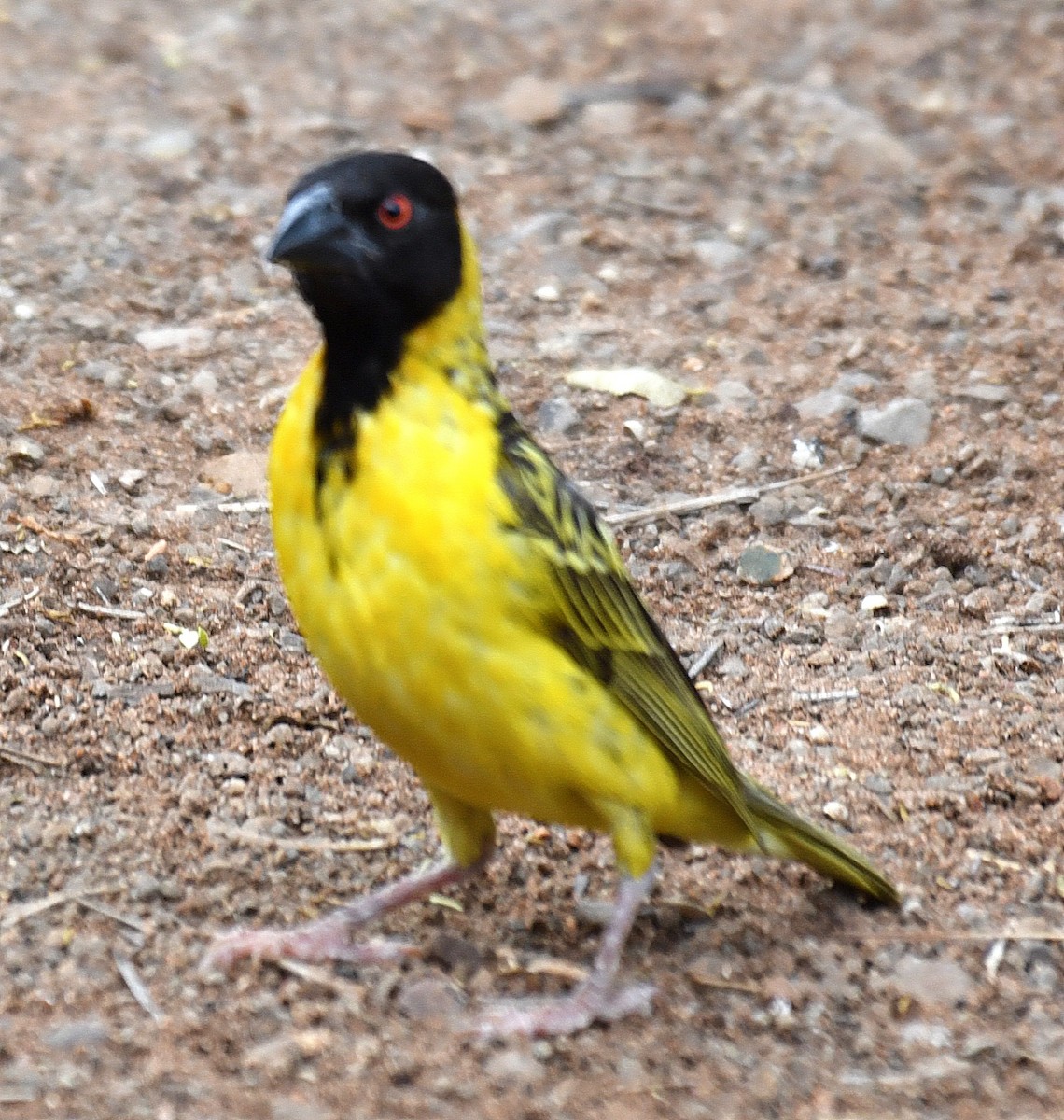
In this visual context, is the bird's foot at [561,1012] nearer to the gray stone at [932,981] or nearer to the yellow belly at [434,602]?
the yellow belly at [434,602]

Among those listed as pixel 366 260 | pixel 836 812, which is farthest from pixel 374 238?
pixel 836 812

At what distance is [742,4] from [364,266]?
772cm

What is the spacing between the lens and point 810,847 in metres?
4.84

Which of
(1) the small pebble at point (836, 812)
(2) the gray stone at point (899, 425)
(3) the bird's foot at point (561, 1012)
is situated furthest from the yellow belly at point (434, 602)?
(2) the gray stone at point (899, 425)

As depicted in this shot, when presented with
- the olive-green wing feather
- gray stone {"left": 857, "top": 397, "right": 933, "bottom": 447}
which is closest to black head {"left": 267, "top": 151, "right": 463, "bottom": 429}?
the olive-green wing feather

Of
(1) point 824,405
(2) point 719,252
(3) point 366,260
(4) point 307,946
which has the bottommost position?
(4) point 307,946

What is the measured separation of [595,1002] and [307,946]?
27.6 inches

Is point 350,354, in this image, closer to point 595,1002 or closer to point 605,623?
point 605,623

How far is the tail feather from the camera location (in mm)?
4777

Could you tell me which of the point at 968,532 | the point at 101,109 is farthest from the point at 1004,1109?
the point at 101,109

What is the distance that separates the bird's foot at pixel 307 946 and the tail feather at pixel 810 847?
3.02ft

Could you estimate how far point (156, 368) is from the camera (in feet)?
24.5

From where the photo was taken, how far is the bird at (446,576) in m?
4.14

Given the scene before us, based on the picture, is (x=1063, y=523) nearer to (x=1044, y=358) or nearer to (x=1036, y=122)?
(x=1044, y=358)
